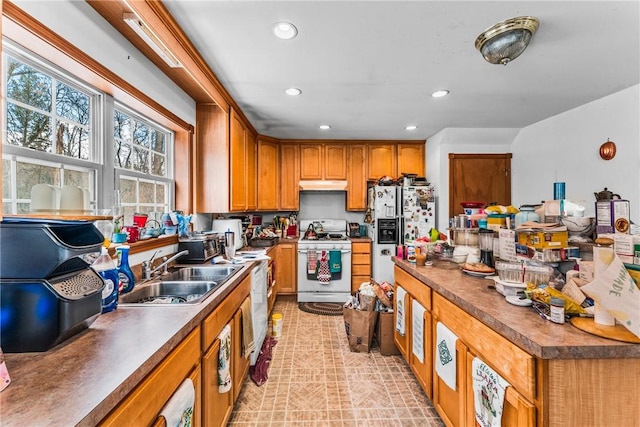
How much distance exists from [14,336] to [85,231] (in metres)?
0.36

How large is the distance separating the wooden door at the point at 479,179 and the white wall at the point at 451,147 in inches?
2.8

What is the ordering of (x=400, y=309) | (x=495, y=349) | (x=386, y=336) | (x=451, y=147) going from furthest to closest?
(x=451, y=147) → (x=386, y=336) → (x=400, y=309) → (x=495, y=349)

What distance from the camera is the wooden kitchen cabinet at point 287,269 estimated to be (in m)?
4.05

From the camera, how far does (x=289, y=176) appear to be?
4.38m

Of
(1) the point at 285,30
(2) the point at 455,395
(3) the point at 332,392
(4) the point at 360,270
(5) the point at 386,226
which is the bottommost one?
(3) the point at 332,392

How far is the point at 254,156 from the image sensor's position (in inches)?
153

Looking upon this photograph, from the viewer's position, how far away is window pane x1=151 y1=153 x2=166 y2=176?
232 centimetres

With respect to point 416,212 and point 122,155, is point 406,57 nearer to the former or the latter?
point 122,155

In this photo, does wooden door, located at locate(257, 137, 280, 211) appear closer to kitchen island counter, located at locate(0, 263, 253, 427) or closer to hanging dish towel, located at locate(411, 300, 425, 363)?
hanging dish towel, located at locate(411, 300, 425, 363)

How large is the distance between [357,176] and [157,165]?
9.32 feet

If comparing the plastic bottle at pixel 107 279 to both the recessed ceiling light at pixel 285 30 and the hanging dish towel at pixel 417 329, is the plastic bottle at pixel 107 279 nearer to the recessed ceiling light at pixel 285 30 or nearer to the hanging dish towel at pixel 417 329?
the recessed ceiling light at pixel 285 30

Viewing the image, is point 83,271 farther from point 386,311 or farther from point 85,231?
point 386,311

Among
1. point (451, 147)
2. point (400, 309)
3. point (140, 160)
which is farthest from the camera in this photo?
point (451, 147)

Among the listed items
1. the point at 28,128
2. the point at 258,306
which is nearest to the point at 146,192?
the point at 28,128
